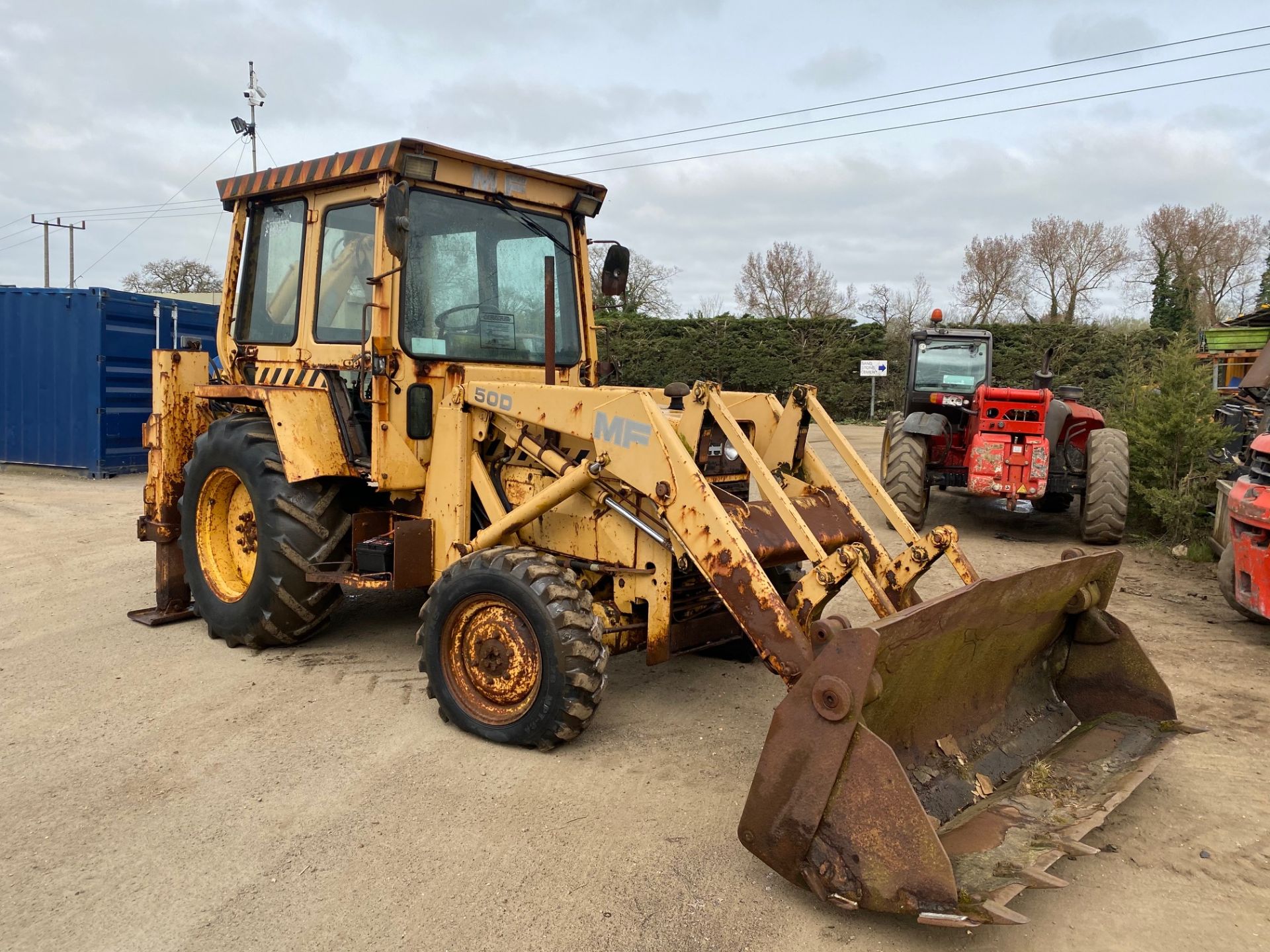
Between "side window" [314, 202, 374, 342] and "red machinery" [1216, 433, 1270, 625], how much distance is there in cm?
498

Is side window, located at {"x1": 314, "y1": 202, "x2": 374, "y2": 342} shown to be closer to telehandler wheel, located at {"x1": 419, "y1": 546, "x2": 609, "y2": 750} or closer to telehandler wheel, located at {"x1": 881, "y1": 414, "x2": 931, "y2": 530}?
telehandler wheel, located at {"x1": 419, "y1": 546, "x2": 609, "y2": 750}

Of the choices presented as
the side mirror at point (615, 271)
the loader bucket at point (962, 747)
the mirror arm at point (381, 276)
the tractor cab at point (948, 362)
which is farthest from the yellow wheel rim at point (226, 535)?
the tractor cab at point (948, 362)

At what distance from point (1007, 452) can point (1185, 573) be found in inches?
75.2

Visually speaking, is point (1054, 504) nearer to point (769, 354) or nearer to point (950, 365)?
point (950, 365)

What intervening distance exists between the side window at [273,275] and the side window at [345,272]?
0.22 meters

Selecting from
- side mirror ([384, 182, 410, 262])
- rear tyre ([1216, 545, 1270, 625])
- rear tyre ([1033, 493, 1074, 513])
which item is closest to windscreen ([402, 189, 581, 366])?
side mirror ([384, 182, 410, 262])

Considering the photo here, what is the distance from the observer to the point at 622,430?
386 centimetres

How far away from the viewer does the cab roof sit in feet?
15.0

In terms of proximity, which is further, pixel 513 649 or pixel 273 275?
pixel 273 275

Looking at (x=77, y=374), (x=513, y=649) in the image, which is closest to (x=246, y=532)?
(x=513, y=649)

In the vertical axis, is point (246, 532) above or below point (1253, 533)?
below

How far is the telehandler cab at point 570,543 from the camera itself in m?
2.77

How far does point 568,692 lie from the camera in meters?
3.69

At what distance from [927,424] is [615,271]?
5.30 metres
